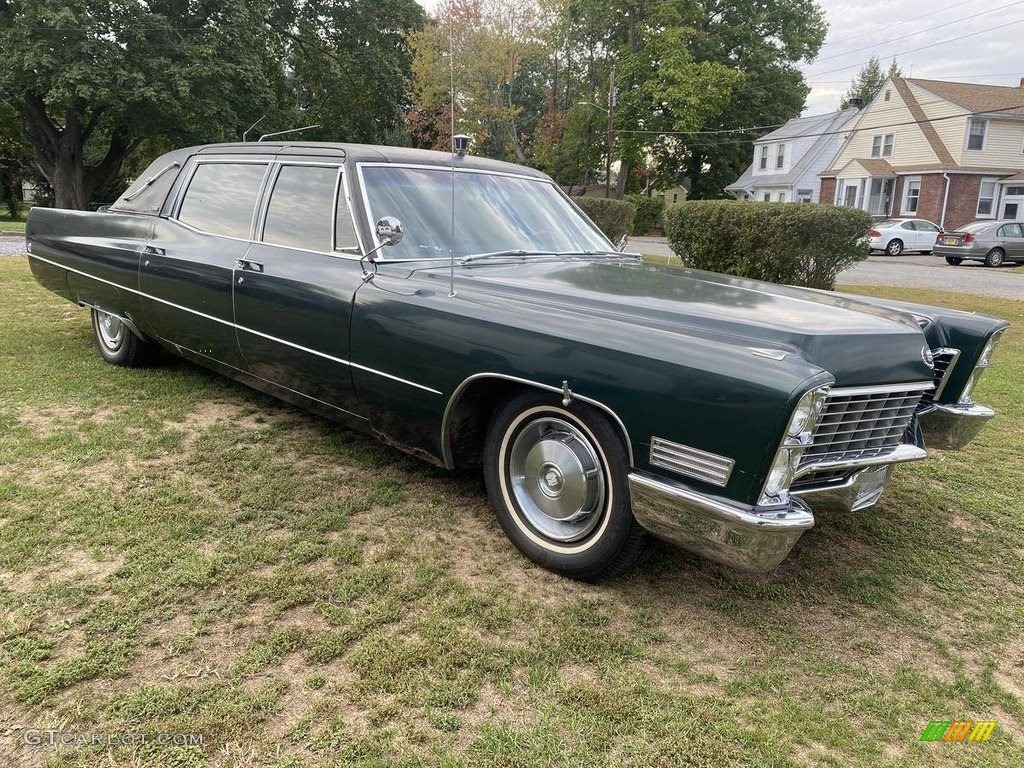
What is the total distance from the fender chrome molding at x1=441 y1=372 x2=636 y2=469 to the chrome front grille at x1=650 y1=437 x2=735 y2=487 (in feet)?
0.34

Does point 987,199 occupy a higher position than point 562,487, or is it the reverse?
point 987,199

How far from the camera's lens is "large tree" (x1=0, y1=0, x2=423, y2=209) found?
19.2 meters

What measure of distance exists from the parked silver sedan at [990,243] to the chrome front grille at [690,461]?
21.9 m

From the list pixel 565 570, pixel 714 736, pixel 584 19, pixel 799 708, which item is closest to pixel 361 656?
pixel 565 570

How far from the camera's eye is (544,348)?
2.67 m

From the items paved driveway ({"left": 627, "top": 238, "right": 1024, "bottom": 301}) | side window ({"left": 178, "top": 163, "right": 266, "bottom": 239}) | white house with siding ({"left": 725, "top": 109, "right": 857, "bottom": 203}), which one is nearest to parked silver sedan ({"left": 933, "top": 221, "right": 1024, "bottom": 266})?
paved driveway ({"left": 627, "top": 238, "right": 1024, "bottom": 301})

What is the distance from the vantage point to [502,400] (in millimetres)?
3029

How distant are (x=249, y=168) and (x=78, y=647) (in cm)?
287

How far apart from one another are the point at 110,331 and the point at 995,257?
22.5 meters

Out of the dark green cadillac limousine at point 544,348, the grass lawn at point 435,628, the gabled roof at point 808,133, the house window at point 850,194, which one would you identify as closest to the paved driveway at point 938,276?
the dark green cadillac limousine at point 544,348

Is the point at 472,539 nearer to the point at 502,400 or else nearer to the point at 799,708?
the point at 502,400

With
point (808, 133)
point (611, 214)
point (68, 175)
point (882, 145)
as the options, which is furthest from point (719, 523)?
point (808, 133)

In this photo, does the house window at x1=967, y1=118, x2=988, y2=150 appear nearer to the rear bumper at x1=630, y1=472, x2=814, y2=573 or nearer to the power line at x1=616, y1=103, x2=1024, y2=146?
the power line at x1=616, y1=103, x2=1024, y2=146

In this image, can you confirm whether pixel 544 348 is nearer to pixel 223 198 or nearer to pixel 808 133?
pixel 223 198
